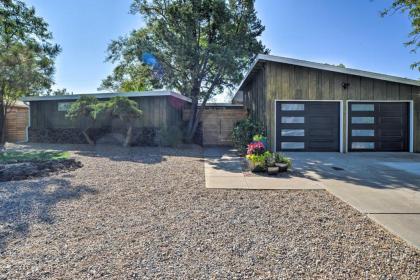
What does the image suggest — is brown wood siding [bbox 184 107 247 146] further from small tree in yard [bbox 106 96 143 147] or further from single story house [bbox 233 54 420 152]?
small tree in yard [bbox 106 96 143 147]

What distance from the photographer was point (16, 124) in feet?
53.5

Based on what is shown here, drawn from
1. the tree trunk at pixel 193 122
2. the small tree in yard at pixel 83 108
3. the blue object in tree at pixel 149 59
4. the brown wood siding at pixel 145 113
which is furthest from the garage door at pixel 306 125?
the blue object in tree at pixel 149 59

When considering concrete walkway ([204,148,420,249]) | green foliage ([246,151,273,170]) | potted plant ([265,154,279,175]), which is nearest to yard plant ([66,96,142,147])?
concrete walkway ([204,148,420,249])

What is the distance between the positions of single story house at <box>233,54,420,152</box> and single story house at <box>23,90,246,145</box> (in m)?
3.97

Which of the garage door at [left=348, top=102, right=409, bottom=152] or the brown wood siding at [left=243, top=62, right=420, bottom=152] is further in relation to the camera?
the garage door at [left=348, top=102, right=409, bottom=152]

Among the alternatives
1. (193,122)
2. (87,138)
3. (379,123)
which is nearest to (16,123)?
(87,138)

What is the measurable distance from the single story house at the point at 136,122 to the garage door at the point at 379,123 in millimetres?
5293

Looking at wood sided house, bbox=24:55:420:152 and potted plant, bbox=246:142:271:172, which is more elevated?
wood sided house, bbox=24:55:420:152

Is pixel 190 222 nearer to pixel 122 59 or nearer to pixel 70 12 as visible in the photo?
pixel 70 12

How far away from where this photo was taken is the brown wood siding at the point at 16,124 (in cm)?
1556

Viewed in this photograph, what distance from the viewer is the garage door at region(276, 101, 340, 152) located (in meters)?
9.02

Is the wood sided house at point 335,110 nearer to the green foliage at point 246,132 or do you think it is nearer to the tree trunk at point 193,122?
the green foliage at point 246,132

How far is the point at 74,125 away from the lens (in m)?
12.7

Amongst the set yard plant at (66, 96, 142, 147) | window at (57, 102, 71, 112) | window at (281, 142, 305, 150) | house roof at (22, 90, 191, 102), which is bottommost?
window at (281, 142, 305, 150)
